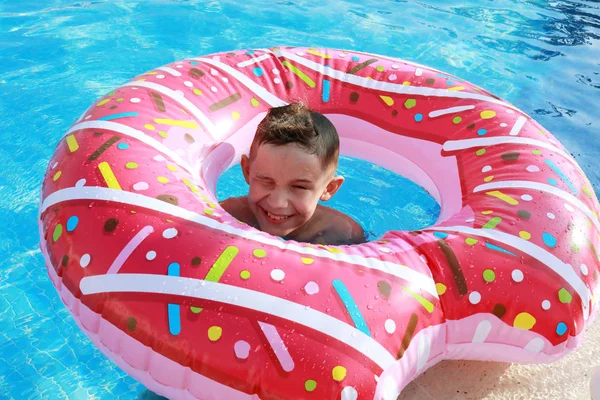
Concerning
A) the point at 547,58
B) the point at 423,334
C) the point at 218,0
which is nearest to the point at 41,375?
the point at 423,334

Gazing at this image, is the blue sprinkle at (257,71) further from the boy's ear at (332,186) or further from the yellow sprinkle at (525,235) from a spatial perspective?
the yellow sprinkle at (525,235)

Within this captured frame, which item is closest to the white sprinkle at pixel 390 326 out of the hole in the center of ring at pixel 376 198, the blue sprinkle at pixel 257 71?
the blue sprinkle at pixel 257 71

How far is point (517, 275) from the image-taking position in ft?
6.98

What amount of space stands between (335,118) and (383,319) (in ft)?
5.32

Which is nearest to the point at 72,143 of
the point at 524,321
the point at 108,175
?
the point at 108,175

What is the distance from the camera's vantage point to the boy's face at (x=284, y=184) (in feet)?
8.25

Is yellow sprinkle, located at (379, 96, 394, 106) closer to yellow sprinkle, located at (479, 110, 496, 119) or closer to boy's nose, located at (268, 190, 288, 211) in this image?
yellow sprinkle, located at (479, 110, 496, 119)

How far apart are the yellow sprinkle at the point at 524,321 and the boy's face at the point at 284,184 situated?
3.13 feet

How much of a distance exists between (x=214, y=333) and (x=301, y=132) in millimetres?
1003

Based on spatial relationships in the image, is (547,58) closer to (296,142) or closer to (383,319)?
(296,142)

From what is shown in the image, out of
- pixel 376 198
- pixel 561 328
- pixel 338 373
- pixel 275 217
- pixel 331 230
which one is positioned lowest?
pixel 376 198

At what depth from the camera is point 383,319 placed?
1895 millimetres

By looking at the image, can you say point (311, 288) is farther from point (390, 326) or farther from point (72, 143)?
point (72, 143)

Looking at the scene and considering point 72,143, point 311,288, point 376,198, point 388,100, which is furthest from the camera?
point 376,198
